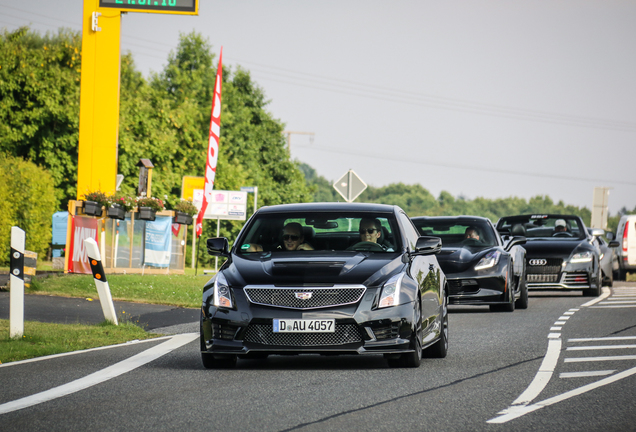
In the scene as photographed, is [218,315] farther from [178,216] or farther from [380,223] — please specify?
[178,216]

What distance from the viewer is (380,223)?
9.53 metres

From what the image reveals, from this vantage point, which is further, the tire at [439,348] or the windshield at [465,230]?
the windshield at [465,230]

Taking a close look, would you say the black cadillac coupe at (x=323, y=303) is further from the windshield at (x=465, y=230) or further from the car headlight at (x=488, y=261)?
the windshield at (x=465, y=230)

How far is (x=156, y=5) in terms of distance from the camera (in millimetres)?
24953

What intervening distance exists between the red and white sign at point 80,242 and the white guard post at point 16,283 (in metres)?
13.5

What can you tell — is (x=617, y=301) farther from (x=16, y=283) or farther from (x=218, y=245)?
(x=16, y=283)

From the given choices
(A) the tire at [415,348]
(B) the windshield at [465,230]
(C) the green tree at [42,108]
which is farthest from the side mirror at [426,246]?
(C) the green tree at [42,108]

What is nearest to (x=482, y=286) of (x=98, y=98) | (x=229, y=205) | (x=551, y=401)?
(x=551, y=401)

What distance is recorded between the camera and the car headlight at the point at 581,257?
2058 cm

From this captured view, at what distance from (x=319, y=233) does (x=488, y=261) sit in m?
7.33

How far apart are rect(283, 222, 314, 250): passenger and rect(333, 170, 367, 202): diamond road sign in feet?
47.2

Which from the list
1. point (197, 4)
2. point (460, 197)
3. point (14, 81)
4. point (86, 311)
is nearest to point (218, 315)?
point (86, 311)

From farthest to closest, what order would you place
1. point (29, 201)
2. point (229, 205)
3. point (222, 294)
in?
point (229, 205)
point (29, 201)
point (222, 294)

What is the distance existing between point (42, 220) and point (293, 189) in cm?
3855
